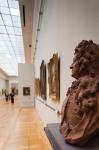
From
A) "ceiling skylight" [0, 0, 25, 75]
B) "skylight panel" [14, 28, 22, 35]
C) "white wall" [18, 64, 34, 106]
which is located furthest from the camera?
"white wall" [18, 64, 34, 106]

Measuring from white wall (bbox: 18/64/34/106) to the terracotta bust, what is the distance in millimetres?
14849

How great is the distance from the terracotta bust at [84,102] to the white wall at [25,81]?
48.7 ft

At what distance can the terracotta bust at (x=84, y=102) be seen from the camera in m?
1.35

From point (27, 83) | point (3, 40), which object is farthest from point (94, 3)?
point (27, 83)

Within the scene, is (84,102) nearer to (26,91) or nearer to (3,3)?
(3,3)

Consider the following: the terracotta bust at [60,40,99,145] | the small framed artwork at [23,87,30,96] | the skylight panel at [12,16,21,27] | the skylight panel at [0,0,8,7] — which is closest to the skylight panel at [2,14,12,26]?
the skylight panel at [12,16,21,27]

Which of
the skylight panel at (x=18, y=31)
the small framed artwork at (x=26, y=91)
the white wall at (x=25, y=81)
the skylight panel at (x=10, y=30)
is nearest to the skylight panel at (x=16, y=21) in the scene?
the skylight panel at (x=18, y=31)

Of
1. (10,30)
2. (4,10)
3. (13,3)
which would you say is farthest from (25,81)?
(13,3)

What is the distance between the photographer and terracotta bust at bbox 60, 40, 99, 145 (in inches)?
53.2

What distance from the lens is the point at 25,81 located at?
16484mm

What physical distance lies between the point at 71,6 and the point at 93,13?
0.98 meters

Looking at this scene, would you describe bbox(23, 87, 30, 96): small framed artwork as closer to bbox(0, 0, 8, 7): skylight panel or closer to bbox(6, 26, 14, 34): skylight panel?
bbox(6, 26, 14, 34): skylight panel

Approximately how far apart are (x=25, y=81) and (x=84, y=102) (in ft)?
50.2

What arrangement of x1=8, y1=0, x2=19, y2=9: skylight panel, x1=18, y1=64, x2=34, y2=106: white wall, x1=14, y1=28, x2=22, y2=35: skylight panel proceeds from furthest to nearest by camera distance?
x1=18, y1=64, x2=34, y2=106: white wall < x1=14, y1=28, x2=22, y2=35: skylight panel < x1=8, y1=0, x2=19, y2=9: skylight panel
